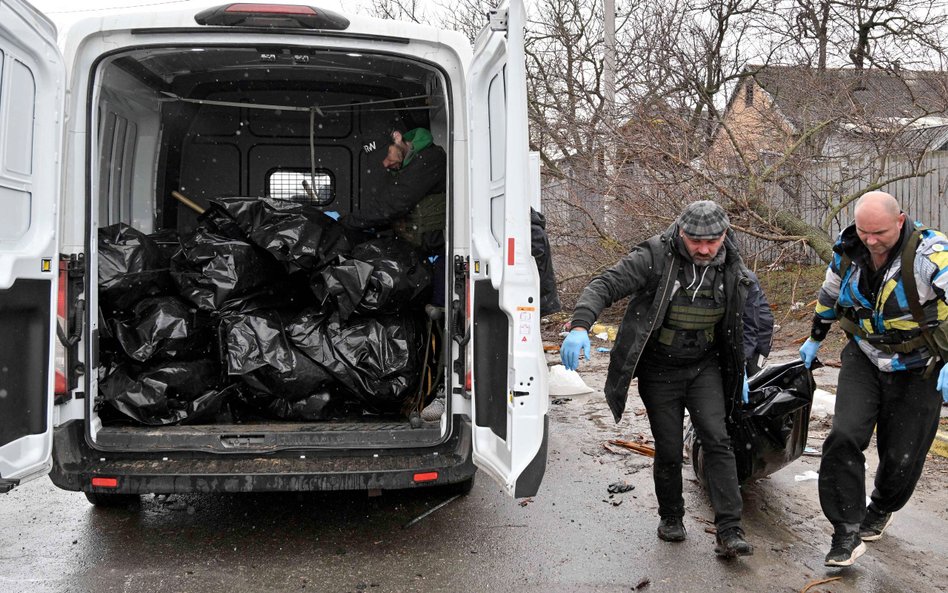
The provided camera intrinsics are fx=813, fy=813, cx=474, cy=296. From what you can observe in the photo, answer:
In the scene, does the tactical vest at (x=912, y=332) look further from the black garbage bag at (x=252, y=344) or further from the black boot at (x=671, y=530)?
the black garbage bag at (x=252, y=344)

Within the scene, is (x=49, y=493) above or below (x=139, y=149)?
below

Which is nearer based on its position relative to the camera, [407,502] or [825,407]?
[407,502]

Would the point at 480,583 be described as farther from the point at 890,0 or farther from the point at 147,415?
the point at 890,0

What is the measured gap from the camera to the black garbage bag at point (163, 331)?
168 inches

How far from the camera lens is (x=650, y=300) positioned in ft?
13.1

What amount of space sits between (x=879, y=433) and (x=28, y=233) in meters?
3.93

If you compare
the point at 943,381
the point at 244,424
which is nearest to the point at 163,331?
the point at 244,424

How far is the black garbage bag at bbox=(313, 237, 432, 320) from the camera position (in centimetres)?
454

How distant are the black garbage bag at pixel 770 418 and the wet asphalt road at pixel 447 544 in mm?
337

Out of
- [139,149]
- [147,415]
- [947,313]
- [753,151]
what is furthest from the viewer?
[753,151]

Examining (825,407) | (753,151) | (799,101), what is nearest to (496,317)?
(825,407)

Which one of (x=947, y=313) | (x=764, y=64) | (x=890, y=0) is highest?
(x=890, y=0)

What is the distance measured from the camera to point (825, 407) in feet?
21.7

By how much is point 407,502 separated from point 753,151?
Result: 8112 mm
